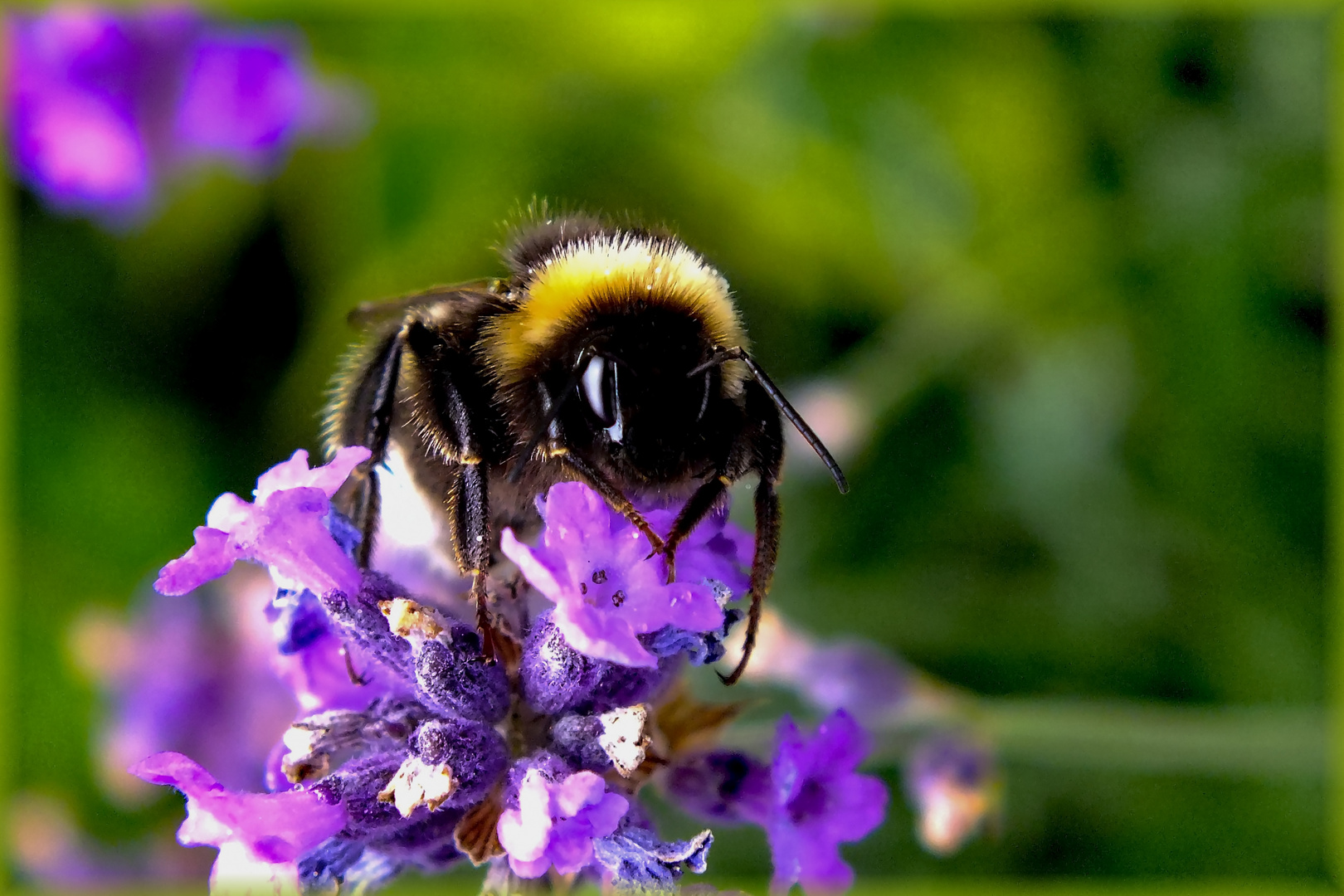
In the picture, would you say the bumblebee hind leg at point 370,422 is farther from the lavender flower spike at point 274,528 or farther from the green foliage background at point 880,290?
the green foliage background at point 880,290

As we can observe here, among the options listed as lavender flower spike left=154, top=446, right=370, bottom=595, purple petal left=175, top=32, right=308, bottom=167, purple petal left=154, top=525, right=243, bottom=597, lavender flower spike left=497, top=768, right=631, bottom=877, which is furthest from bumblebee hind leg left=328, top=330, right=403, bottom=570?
purple petal left=175, top=32, right=308, bottom=167

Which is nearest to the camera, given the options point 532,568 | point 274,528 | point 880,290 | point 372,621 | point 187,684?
point 532,568

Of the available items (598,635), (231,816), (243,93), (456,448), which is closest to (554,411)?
(456,448)

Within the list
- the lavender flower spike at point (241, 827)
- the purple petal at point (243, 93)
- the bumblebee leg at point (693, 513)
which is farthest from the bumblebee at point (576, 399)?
the purple petal at point (243, 93)

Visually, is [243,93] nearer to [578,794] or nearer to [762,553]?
[762,553]

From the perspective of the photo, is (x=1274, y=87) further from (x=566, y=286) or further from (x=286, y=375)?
(x=286, y=375)

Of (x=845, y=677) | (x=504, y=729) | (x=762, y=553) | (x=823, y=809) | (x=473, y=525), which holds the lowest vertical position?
(x=845, y=677)
